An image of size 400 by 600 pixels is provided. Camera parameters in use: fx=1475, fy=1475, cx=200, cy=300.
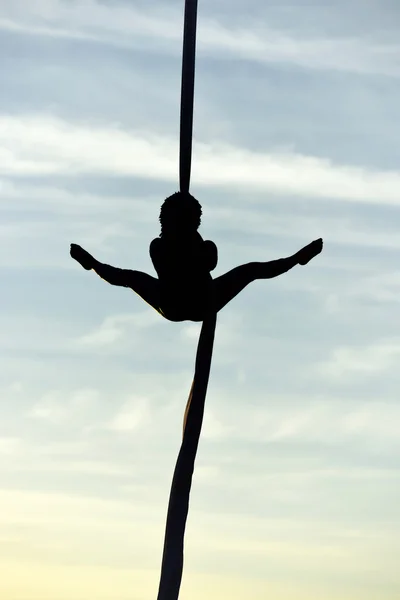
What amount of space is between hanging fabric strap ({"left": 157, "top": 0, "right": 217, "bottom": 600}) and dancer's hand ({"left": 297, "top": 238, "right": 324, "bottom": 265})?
1.85 metres

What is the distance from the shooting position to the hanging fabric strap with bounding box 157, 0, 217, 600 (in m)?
25.1

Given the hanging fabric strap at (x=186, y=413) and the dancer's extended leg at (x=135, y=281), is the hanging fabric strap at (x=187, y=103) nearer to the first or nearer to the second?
the hanging fabric strap at (x=186, y=413)

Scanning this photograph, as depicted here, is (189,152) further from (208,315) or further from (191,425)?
(191,425)

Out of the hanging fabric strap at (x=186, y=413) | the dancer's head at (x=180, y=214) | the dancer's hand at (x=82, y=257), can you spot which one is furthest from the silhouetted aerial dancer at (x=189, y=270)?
the dancer's hand at (x=82, y=257)

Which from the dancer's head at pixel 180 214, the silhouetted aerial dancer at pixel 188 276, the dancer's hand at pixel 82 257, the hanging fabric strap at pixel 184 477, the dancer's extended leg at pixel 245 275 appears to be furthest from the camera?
the dancer's hand at pixel 82 257

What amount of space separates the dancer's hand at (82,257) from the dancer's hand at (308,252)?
374cm

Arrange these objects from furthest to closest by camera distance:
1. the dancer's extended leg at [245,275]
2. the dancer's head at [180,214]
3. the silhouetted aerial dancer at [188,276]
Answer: the dancer's extended leg at [245,275] < the dancer's head at [180,214] < the silhouetted aerial dancer at [188,276]

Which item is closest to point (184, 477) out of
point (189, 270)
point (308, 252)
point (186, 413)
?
point (186, 413)

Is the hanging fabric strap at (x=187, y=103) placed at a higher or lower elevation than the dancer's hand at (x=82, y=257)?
higher

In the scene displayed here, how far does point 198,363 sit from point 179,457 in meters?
1.67

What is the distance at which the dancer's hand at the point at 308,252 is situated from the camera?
2619 cm

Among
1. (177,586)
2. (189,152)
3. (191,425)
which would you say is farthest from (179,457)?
(189,152)

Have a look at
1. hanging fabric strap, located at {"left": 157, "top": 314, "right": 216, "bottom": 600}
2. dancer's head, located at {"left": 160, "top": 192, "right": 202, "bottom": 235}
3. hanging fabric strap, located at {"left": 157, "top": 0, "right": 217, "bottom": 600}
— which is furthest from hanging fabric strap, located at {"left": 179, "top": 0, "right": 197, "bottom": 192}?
hanging fabric strap, located at {"left": 157, "top": 314, "right": 216, "bottom": 600}

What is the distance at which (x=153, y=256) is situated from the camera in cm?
2614
